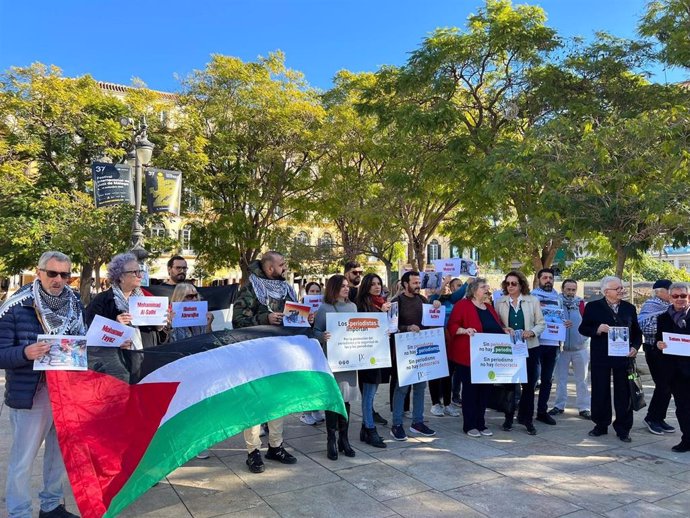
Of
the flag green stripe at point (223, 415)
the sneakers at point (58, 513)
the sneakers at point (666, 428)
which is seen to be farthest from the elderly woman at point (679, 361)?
the sneakers at point (58, 513)

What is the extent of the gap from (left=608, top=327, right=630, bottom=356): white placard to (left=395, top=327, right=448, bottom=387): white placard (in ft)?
6.26

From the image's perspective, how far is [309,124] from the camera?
2392cm

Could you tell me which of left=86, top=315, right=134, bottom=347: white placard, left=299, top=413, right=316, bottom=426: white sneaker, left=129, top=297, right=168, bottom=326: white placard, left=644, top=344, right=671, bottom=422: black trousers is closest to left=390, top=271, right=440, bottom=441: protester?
left=299, top=413, right=316, bottom=426: white sneaker

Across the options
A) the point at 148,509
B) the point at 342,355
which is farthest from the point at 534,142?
the point at 148,509

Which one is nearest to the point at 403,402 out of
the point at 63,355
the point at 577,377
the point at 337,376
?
the point at 337,376

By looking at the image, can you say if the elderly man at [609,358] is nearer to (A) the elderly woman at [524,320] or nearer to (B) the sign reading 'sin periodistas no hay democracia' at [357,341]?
(A) the elderly woman at [524,320]

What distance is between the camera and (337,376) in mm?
5809

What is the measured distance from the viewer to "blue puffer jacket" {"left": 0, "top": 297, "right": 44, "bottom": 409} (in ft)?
12.5

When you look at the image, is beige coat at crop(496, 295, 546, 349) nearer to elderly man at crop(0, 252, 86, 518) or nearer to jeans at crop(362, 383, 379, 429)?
jeans at crop(362, 383, 379, 429)

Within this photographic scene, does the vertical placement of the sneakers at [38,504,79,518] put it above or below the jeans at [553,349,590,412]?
below

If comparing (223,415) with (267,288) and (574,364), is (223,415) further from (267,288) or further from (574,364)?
(574,364)

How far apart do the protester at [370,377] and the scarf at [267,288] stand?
0.96 meters

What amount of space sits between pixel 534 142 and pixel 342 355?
6.01m

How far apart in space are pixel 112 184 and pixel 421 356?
9068mm
